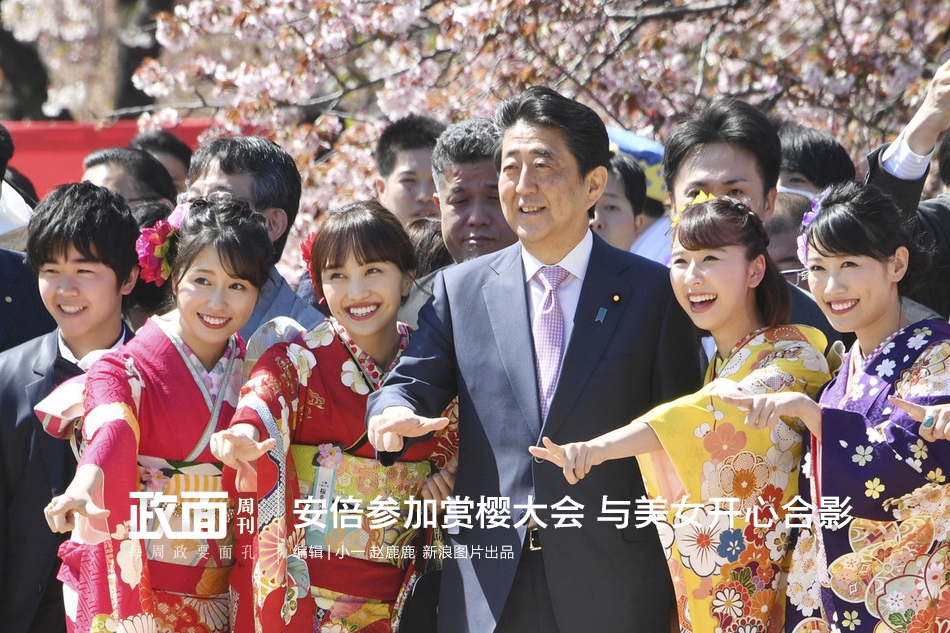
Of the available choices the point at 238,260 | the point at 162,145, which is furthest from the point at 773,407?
the point at 162,145

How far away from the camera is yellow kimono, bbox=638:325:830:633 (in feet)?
11.0

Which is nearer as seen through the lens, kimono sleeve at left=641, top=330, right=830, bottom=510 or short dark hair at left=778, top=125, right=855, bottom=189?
kimono sleeve at left=641, top=330, right=830, bottom=510

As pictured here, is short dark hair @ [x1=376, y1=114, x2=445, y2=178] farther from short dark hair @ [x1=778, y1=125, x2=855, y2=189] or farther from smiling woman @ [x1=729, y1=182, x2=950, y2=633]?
smiling woman @ [x1=729, y1=182, x2=950, y2=633]

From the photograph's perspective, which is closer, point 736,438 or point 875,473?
point 875,473

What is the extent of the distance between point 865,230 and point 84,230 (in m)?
2.60

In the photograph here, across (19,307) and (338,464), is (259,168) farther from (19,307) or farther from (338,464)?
(338,464)

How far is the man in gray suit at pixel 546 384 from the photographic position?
3.41 m

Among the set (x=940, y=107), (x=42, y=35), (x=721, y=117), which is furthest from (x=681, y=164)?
(x=42, y=35)

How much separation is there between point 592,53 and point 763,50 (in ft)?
6.20

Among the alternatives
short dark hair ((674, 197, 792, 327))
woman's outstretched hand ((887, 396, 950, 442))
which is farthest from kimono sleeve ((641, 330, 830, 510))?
woman's outstretched hand ((887, 396, 950, 442))

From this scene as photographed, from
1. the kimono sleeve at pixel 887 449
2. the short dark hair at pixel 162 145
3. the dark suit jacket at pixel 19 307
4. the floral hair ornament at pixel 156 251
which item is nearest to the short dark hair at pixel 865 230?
the kimono sleeve at pixel 887 449

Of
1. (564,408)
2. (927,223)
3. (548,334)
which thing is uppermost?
(927,223)

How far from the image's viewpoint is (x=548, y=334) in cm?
358

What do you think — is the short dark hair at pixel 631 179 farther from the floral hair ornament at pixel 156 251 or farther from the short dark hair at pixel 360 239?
the floral hair ornament at pixel 156 251
